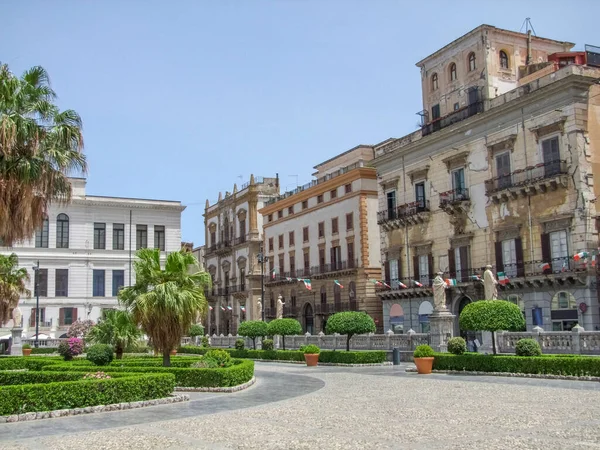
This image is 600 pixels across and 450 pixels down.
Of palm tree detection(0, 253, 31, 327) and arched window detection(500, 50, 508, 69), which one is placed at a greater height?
arched window detection(500, 50, 508, 69)

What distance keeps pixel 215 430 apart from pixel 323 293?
151 ft

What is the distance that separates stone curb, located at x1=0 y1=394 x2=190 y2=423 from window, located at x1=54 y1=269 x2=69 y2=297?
43.3m

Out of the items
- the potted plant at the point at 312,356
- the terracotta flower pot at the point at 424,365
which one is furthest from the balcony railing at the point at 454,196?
the terracotta flower pot at the point at 424,365

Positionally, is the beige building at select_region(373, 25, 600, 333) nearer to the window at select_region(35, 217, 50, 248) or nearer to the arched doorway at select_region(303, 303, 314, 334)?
the arched doorway at select_region(303, 303, 314, 334)

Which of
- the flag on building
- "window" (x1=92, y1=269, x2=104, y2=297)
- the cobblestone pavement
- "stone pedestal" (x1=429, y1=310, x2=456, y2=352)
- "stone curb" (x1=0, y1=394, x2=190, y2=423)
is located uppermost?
"window" (x1=92, y1=269, x2=104, y2=297)

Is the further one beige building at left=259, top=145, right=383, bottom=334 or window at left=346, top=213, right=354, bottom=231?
window at left=346, top=213, right=354, bottom=231

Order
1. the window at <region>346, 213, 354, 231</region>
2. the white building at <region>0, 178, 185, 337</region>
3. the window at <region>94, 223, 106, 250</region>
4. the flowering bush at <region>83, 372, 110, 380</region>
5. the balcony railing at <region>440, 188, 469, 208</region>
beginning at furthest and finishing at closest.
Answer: the window at <region>94, 223, 106, 250</region> < the white building at <region>0, 178, 185, 337</region> < the window at <region>346, 213, 354, 231</region> < the balcony railing at <region>440, 188, 469, 208</region> < the flowering bush at <region>83, 372, 110, 380</region>

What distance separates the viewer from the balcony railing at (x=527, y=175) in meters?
36.1

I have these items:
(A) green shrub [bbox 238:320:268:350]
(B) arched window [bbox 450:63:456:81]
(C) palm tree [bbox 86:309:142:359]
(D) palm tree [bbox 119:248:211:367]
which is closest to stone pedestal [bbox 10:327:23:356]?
(A) green shrub [bbox 238:320:268:350]

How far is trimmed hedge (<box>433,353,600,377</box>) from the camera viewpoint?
21.8 meters

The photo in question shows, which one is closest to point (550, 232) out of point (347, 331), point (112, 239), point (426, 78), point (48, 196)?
point (347, 331)

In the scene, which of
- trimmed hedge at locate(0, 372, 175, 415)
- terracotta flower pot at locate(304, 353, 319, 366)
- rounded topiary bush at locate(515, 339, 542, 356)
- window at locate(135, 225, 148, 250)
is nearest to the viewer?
trimmed hedge at locate(0, 372, 175, 415)

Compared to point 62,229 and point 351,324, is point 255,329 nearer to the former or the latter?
point 351,324

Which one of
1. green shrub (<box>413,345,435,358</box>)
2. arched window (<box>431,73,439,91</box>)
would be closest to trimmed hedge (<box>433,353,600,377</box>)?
green shrub (<box>413,345,435,358</box>)
